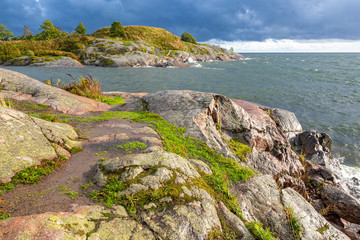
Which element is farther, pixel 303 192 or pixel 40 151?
pixel 303 192

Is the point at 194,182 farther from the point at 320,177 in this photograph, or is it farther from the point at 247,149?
the point at 320,177

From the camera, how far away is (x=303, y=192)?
32.2 feet

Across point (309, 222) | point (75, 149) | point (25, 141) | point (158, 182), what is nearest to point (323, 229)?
point (309, 222)

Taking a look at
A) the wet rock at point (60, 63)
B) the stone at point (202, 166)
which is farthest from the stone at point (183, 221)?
the wet rock at point (60, 63)

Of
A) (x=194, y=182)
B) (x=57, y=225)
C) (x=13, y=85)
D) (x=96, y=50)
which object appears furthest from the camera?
(x=96, y=50)

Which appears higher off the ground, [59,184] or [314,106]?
[59,184]

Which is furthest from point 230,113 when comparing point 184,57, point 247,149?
point 184,57

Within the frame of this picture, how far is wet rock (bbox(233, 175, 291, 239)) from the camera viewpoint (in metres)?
5.29

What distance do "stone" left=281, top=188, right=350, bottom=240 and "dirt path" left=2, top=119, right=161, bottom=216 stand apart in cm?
524

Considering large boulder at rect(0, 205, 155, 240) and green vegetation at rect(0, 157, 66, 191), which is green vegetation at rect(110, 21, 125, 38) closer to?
green vegetation at rect(0, 157, 66, 191)

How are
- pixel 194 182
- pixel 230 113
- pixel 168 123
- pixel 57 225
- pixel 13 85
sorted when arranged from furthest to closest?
pixel 13 85
pixel 230 113
pixel 168 123
pixel 194 182
pixel 57 225

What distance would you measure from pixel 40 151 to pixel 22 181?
3.46 ft

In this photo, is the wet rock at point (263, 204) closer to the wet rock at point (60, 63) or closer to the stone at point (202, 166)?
the stone at point (202, 166)

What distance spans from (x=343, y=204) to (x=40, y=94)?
1887cm
